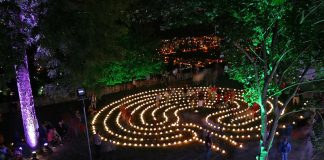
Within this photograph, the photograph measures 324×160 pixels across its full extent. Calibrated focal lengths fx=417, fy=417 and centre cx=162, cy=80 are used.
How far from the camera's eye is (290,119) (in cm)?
2333

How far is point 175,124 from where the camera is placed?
23.8 m

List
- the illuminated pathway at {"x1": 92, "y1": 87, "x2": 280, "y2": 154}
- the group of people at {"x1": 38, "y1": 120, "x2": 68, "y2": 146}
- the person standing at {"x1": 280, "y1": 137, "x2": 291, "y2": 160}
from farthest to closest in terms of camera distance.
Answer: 1. the illuminated pathway at {"x1": 92, "y1": 87, "x2": 280, "y2": 154}
2. the group of people at {"x1": 38, "y1": 120, "x2": 68, "y2": 146}
3. the person standing at {"x1": 280, "y1": 137, "x2": 291, "y2": 160}

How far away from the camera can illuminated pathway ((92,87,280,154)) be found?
2144 cm

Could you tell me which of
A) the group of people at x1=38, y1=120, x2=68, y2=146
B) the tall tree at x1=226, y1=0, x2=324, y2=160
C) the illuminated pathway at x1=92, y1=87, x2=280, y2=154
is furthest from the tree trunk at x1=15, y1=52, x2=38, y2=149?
the tall tree at x1=226, y1=0, x2=324, y2=160

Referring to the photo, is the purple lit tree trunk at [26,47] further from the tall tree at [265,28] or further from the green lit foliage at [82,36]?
the tall tree at [265,28]

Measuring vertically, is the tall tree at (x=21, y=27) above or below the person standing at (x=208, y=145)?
above

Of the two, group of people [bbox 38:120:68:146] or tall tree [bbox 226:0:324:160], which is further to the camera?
group of people [bbox 38:120:68:146]

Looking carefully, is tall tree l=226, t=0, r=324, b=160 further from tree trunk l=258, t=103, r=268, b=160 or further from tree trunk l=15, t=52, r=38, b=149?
tree trunk l=15, t=52, r=38, b=149

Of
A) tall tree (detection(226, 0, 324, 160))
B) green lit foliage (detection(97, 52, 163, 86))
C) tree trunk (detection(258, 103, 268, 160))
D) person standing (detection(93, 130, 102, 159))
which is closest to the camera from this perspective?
tall tree (detection(226, 0, 324, 160))

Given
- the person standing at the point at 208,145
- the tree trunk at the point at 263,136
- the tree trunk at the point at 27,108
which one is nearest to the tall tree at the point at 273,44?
the tree trunk at the point at 263,136

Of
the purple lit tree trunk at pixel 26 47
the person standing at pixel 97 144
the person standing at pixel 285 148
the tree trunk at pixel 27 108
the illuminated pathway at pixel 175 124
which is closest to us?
the person standing at pixel 285 148

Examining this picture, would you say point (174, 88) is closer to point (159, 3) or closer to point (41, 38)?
point (41, 38)

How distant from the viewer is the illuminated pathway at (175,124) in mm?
21438

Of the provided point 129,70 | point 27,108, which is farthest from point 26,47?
point 129,70
